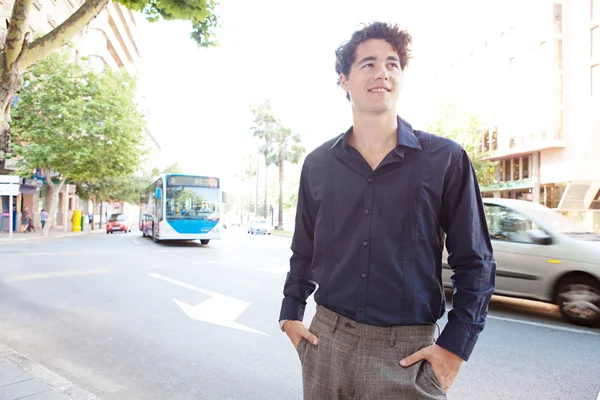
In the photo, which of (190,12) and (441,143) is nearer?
(441,143)

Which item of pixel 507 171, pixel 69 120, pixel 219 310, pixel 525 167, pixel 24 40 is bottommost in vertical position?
pixel 219 310

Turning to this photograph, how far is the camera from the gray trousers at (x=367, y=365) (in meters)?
1.56

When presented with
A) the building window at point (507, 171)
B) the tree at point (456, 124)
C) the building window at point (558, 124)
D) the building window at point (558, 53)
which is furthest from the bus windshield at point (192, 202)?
the building window at point (507, 171)

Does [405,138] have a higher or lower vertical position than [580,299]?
higher

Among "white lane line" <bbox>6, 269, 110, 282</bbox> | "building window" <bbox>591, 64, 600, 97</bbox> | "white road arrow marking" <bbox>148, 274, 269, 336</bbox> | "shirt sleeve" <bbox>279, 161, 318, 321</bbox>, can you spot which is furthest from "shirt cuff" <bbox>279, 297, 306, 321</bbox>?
"building window" <bbox>591, 64, 600, 97</bbox>

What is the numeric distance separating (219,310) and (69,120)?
73.7 ft

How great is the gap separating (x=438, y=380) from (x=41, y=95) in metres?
28.3

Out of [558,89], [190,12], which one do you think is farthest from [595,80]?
[190,12]

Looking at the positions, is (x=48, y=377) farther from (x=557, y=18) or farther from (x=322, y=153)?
(x=557, y=18)

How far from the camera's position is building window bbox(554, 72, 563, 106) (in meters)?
31.9

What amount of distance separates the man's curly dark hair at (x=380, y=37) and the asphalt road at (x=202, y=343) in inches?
113

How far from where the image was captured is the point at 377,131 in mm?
1833

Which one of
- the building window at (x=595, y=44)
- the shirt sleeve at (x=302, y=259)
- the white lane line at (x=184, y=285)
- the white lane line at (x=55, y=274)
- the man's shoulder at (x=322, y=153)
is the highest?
the building window at (x=595, y=44)

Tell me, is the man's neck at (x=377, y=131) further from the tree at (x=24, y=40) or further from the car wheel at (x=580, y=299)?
the car wheel at (x=580, y=299)
